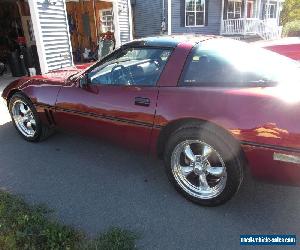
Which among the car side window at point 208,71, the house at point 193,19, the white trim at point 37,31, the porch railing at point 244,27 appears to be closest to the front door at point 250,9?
the house at point 193,19

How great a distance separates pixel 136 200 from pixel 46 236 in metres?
0.94

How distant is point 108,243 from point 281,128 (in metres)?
1.63

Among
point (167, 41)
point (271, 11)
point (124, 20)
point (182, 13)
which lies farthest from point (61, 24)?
point (271, 11)

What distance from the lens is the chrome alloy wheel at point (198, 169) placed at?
9.18 ft

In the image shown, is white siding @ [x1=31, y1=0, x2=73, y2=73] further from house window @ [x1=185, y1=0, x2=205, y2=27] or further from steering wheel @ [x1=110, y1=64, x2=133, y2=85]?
house window @ [x1=185, y1=0, x2=205, y2=27]

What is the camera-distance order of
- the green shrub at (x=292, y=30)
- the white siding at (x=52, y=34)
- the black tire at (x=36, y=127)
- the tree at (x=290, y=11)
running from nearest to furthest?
the black tire at (x=36, y=127)
the white siding at (x=52, y=34)
the green shrub at (x=292, y=30)
the tree at (x=290, y=11)

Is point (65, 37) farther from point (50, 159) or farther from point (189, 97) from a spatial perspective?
point (189, 97)

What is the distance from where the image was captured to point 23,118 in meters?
4.55

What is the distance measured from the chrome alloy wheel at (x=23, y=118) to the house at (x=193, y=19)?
13704 millimetres

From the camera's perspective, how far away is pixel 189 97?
2.80m

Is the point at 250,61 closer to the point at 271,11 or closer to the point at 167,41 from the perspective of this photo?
the point at 167,41

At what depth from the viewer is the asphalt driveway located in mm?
2619

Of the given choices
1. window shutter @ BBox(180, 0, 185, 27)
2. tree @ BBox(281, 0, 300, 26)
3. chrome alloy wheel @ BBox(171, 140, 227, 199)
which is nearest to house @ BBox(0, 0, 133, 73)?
window shutter @ BBox(180, 0, 185, 27)

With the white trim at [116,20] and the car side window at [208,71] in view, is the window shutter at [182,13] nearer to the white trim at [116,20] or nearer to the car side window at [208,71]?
the white trim at [116,20]
